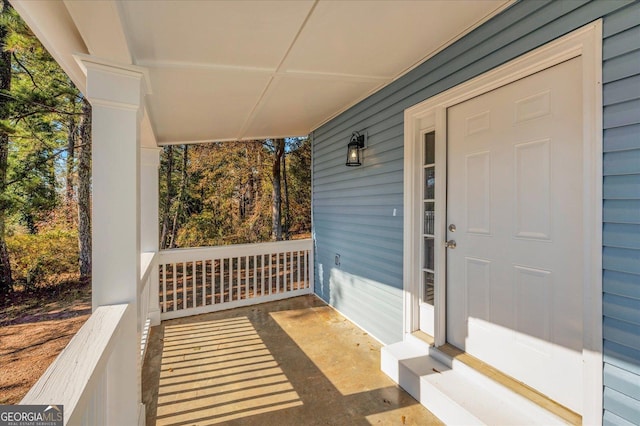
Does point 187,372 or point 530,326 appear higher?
point 530,326

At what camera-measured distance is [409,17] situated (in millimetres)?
1876

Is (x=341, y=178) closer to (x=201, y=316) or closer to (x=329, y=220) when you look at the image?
(x=329, y=220)

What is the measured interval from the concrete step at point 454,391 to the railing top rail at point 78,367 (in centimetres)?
199

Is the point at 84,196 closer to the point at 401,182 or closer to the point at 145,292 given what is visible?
the point at 145,292

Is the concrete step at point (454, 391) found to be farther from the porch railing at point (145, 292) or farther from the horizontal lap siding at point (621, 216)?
the porch railing at point (145, 292)

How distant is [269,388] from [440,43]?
2998 millimetres

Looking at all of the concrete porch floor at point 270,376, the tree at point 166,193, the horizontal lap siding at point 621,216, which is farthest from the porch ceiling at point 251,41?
the tree at point 166,193

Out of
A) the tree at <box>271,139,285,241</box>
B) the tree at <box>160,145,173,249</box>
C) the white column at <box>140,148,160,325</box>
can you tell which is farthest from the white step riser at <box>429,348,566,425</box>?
the tree at <box>160,145,173,249</box>

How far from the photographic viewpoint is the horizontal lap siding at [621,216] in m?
1.35

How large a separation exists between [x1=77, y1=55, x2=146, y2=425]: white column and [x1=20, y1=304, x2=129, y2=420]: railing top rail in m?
0.18

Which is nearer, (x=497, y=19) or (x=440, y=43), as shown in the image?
(x=497, y=19)

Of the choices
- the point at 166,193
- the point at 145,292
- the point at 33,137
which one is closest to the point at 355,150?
the point at 145,292

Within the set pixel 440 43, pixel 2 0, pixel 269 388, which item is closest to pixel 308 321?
pixel 269 388

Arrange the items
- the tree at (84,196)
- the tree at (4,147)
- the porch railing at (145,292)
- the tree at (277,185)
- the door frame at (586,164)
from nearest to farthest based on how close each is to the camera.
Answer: the door frame at (586,164) → the porch railing at (145,292) → the tree at (4,147) → the tree at (84,196) → the tree at (277,185)
